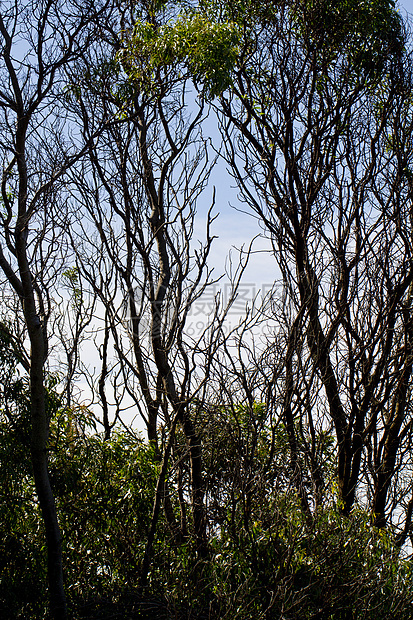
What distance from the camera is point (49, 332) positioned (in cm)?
947

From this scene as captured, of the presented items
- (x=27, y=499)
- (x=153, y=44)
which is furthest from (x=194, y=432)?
(x=153, y=44)

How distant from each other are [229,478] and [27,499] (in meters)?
1.64

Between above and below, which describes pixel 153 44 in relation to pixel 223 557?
above

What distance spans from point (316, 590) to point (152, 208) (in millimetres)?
4294

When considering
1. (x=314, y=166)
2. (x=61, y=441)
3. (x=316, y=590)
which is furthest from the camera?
(x=314, y=166)

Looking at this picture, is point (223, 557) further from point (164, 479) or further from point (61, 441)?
point (61, 441)

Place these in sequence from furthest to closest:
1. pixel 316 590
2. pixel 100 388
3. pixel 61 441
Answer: pixel 100 388
pixel 61 441
pixel 316 590

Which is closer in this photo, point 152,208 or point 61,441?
point 61,441

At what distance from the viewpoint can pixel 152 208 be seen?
22.4ft

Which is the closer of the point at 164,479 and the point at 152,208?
the point at 164,479

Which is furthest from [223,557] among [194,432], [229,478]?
[194,432]

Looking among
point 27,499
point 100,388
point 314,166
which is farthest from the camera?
point 100,388

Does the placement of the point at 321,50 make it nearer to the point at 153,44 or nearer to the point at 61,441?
the point at 153,44

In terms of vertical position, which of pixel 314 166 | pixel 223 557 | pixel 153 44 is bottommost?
pixel 223 557
